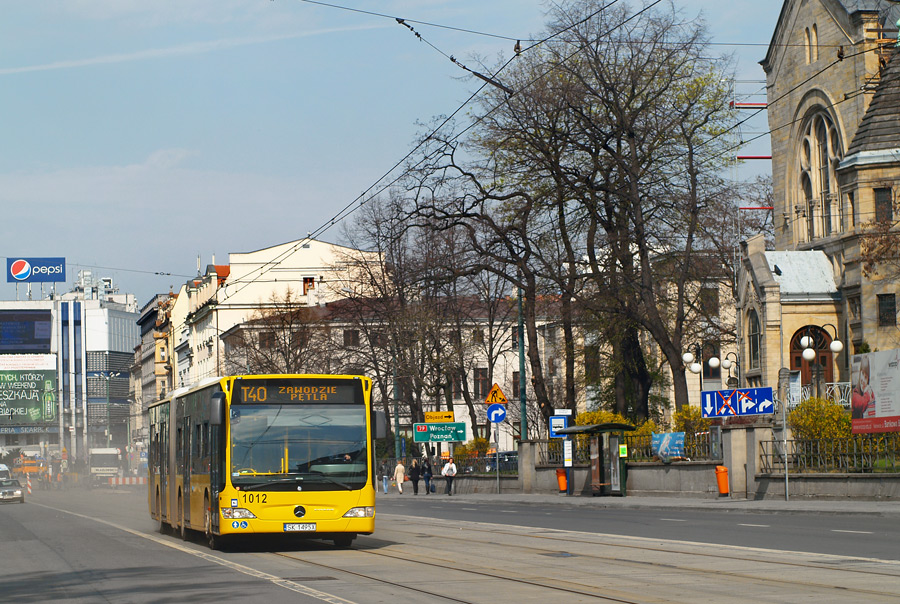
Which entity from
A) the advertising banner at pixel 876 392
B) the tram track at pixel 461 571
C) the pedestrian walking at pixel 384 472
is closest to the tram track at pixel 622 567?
the tram track at pixel 461 571

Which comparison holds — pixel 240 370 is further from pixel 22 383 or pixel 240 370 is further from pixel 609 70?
pixel 22 383

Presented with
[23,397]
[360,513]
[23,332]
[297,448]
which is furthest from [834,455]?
[23,332]

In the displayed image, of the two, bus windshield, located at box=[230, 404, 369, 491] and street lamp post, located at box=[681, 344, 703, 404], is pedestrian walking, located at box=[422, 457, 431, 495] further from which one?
bus windshield, located at box=[230, 404, 369, 491]

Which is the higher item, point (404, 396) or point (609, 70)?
point (609, 70)

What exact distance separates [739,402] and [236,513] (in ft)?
60.2

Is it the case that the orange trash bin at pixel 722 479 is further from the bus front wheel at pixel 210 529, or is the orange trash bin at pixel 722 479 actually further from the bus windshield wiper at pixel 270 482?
the bus windshield wiper at pixel 270 482

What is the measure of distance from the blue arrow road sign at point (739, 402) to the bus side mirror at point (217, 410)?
1748 centimetres

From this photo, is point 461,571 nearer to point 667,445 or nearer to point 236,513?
point 236,513

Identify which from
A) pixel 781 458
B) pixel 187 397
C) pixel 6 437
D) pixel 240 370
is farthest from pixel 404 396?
pixel 6 437

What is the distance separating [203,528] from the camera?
19.2 meters

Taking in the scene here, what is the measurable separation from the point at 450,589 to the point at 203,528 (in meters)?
8.05

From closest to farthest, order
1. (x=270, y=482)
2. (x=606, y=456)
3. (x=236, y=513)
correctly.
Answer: (x=236, y=513)
(x=270, y=482)
(x=606, y=456)

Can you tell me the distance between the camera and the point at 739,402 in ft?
106

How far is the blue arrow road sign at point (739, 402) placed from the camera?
1244 inches
